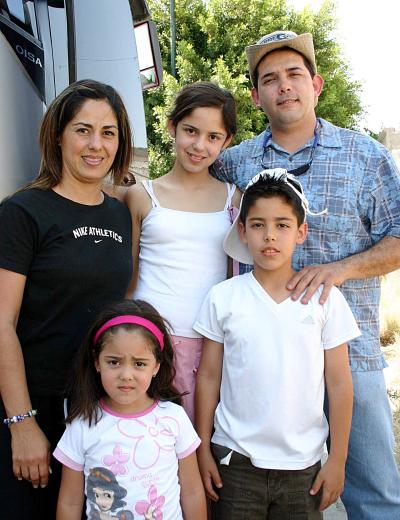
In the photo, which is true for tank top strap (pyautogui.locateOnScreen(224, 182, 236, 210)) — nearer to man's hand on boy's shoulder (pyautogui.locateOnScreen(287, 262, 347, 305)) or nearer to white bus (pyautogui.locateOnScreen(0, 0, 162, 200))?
man's hand on boy's shoulder (pyautogui.locateOnScreen(287, 262, 347, 305))

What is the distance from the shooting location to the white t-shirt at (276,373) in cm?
210

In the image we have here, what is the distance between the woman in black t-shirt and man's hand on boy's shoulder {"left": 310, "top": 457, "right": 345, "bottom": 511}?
96 cm

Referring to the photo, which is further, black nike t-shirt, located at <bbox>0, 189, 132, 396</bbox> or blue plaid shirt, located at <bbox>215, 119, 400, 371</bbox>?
blue plaid shirt, located at <bbox>215, 119, 400, 371</bbox>

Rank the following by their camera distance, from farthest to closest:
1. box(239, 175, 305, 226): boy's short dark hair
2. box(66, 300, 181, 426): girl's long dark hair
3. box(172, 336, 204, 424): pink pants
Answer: box(172, 336, 204, 424): pink pants, box(239, 175, 305, 226): boy's short dark hair, box(66, 300, 181, 426): girl's long dark hair

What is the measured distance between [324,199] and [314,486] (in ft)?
3.79

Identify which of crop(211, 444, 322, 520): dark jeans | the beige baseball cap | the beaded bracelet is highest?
the beige baseball cap

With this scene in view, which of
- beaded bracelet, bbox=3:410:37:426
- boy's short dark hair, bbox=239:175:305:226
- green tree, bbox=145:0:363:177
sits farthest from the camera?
green tree, bbox=145:0:363:177

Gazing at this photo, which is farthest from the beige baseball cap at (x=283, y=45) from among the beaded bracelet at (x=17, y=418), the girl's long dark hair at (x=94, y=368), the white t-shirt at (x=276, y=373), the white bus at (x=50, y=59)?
the beaded bracelet at (x=17, y=418)

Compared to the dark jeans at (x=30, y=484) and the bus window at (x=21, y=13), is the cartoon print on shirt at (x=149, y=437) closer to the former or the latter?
the dark jeans at (x=30, y=484)

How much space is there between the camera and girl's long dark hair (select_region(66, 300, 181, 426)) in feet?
6.47

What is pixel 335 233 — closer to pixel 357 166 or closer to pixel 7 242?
pixel 357 166

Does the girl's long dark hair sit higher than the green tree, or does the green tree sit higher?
the green tree

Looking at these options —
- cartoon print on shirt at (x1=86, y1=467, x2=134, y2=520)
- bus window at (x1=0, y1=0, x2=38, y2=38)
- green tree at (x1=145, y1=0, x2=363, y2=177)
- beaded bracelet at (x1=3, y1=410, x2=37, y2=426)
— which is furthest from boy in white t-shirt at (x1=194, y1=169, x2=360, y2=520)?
green tree at (x1=145, y1=0, x2=363, y2=177)

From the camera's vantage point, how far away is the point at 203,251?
7.85ft
